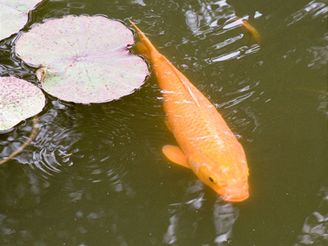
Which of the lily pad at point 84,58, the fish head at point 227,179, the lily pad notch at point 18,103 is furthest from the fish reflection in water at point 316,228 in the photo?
the lily pad notch at point 18,103

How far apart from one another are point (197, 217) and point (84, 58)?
115 cm

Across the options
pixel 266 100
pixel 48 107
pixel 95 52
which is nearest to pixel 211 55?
pixel 266 100

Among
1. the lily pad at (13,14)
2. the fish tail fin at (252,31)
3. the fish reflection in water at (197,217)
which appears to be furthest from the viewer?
the fish tail fin at (252,31)

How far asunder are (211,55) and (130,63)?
642 millimetres

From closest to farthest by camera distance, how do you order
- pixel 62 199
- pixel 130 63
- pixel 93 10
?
pixel 62 199
pixel 130 63
pixel 93 10

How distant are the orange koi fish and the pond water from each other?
0.22 ft

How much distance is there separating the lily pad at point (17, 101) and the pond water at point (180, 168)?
14cm

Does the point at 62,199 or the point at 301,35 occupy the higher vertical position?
the point at 301,35

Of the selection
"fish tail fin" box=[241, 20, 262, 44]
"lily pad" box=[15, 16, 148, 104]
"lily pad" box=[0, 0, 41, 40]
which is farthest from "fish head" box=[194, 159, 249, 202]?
"lily pad" box=[0, 0, 41, 40]

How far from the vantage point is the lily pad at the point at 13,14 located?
3.30m

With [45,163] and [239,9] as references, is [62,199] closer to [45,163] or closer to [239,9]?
[45,163]

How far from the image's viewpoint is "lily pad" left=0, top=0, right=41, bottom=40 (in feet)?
10.8

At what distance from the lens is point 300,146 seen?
2.96 metres

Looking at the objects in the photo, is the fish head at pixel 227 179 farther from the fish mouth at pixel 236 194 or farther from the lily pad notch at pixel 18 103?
the lily pad notch at pixel 18 103
